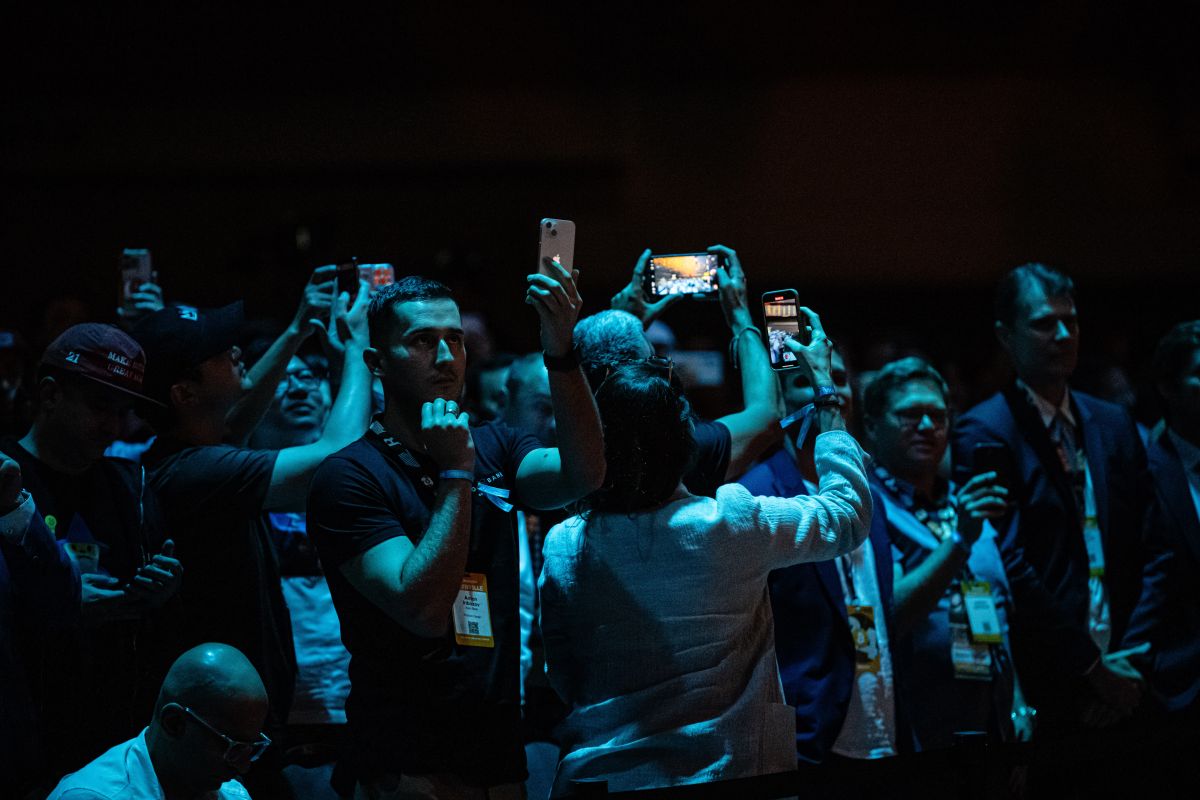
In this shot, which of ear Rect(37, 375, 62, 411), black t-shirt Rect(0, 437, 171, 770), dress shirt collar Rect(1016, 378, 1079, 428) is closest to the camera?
black t-shirt Rect(0, 437, 171, 770)

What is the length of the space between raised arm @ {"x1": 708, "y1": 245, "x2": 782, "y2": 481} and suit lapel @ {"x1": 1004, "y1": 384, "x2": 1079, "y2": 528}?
915mm

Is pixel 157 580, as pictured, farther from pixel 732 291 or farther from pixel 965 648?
pixel 965 648

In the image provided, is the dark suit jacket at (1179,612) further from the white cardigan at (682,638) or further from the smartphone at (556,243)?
the smartphone at (556,243)

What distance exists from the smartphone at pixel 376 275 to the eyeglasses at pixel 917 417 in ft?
4.98

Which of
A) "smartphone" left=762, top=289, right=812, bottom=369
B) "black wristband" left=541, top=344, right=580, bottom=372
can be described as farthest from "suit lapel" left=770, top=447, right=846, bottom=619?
"black wristband" left=541, top=344, right=580, bottom=372

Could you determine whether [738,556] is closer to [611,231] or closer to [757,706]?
[757,706]

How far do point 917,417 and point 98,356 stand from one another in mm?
2232

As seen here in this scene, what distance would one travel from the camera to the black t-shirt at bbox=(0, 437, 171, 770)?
2586 millimetres

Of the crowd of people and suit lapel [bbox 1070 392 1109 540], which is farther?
suit lapel [bbox 1070 392 1109 540]

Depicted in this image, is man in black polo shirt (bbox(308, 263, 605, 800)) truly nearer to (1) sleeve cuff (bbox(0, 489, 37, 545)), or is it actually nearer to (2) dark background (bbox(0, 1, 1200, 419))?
(1) sleeve cuff (bbox(0, 489, 37, 545))

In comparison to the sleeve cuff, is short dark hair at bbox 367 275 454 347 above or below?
above

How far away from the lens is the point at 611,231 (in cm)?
820

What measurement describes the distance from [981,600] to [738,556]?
4.46 feet

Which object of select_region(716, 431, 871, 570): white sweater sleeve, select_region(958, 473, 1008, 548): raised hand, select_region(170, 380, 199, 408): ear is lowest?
select_region(958, 473, 1008, 548): raised hand
